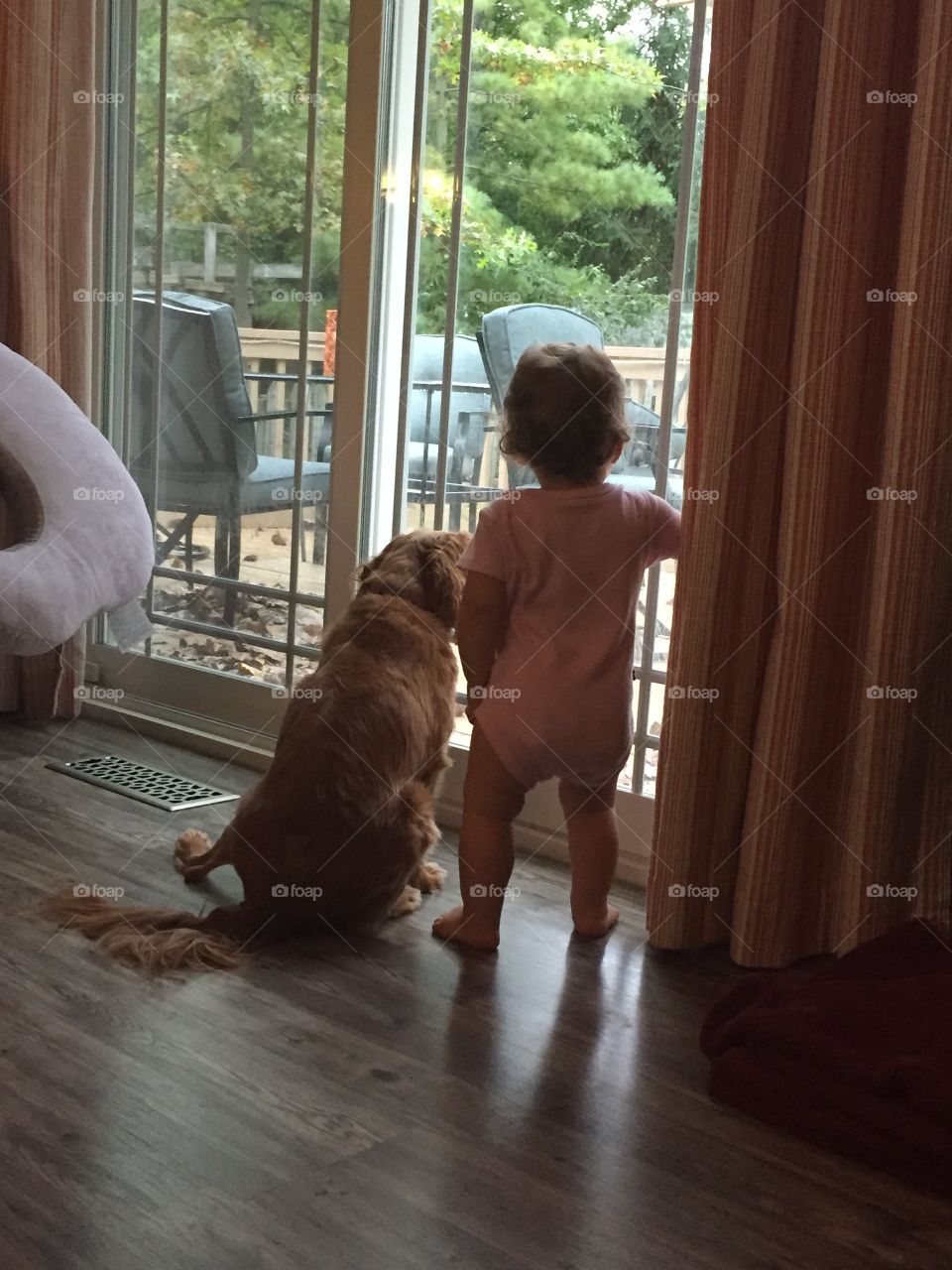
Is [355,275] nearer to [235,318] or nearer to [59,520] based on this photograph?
[235,318]

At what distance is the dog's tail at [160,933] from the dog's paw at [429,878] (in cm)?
40

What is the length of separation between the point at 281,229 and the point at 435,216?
50cm

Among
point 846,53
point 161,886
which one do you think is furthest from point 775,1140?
point 846,53

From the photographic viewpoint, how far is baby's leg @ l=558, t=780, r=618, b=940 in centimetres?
219

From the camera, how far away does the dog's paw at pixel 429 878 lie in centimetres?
241

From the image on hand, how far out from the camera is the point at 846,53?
1.92 meters

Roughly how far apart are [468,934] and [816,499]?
0.91 metres
